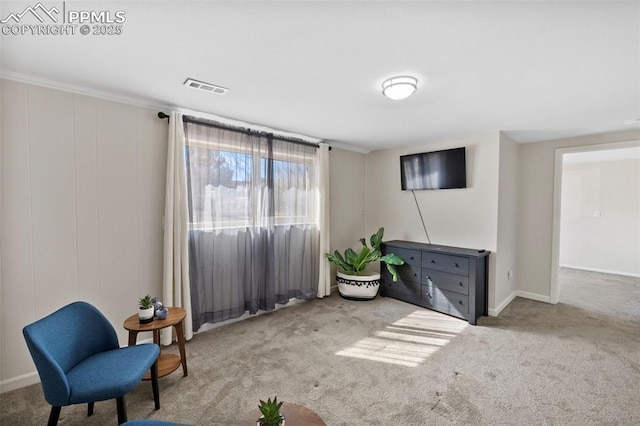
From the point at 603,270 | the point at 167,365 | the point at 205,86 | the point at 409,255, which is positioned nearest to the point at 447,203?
the point at 409,255

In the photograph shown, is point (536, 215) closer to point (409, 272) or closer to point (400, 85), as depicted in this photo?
point (409, 272)

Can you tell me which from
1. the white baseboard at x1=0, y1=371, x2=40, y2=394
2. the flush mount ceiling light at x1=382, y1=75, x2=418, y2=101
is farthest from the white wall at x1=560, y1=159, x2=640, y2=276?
the white baseboard at x1=0, y1=371, x2=40, y2=394

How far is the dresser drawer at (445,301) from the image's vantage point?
3.32m

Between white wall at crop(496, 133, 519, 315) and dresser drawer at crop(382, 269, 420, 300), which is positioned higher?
white wall at crop(496, 133, 519, 315)

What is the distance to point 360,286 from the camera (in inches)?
157

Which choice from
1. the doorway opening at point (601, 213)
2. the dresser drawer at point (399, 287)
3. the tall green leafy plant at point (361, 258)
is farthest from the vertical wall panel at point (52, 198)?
the doorway opening at point (601, 213)

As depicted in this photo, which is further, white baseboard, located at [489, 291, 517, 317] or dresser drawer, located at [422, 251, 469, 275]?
white baseboard, located at [489, 291, 517, 317]

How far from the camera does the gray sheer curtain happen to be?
2.93m

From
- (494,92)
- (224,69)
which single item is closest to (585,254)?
(494,92)

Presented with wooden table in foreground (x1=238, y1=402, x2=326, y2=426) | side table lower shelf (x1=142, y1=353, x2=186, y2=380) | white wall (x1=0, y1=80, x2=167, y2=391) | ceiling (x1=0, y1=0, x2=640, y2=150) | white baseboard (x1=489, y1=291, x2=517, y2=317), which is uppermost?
ceiling (x1=0, y1=0, x2=640, y2=150)

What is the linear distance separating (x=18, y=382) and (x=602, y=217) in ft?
29.3

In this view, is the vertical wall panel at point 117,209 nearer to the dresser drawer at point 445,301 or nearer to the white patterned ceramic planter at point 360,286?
the white patterned ceramic planter at point 360,286

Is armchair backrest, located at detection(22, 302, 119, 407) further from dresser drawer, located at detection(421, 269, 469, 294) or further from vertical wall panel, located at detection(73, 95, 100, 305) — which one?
dresser drawer, located at detection(421, 269, 469, 294)

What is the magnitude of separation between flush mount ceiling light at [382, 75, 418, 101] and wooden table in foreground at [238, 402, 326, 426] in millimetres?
2121
